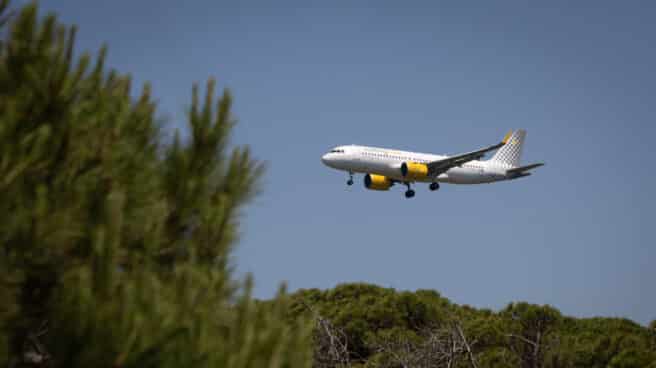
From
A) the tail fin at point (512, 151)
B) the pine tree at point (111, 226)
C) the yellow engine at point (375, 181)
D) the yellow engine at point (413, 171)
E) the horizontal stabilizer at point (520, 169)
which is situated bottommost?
the pine tree at point (111, 226)

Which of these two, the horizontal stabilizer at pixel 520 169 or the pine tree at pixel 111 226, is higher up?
the horizontal stabilizer at pixel 520 169

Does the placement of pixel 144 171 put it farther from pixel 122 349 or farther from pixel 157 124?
pixel 122 349

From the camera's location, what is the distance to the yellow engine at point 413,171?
145ft

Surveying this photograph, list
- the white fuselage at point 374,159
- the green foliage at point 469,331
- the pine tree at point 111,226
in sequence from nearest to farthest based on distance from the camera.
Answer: the pine tree at point 111,226 → the green foliage at point 469,331 → the white fuselage at point 374,159

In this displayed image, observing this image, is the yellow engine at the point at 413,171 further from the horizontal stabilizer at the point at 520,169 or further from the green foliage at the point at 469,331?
the green foliage at the point at 469,331

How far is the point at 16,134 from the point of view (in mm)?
4969

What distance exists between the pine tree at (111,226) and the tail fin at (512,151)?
56.4 metres

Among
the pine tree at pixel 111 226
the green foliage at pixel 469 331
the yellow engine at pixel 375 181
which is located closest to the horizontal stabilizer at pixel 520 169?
the yellow engine at pixel 375 181

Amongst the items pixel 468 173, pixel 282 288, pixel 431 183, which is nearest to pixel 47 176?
pixel 282 288

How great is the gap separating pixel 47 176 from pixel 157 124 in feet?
3.70

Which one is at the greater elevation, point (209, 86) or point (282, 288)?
point (209, 86)

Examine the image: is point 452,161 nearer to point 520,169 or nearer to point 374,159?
point 374,159

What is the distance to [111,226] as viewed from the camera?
452 centimetres

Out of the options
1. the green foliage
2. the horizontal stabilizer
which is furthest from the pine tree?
the horizontal stabilizer
